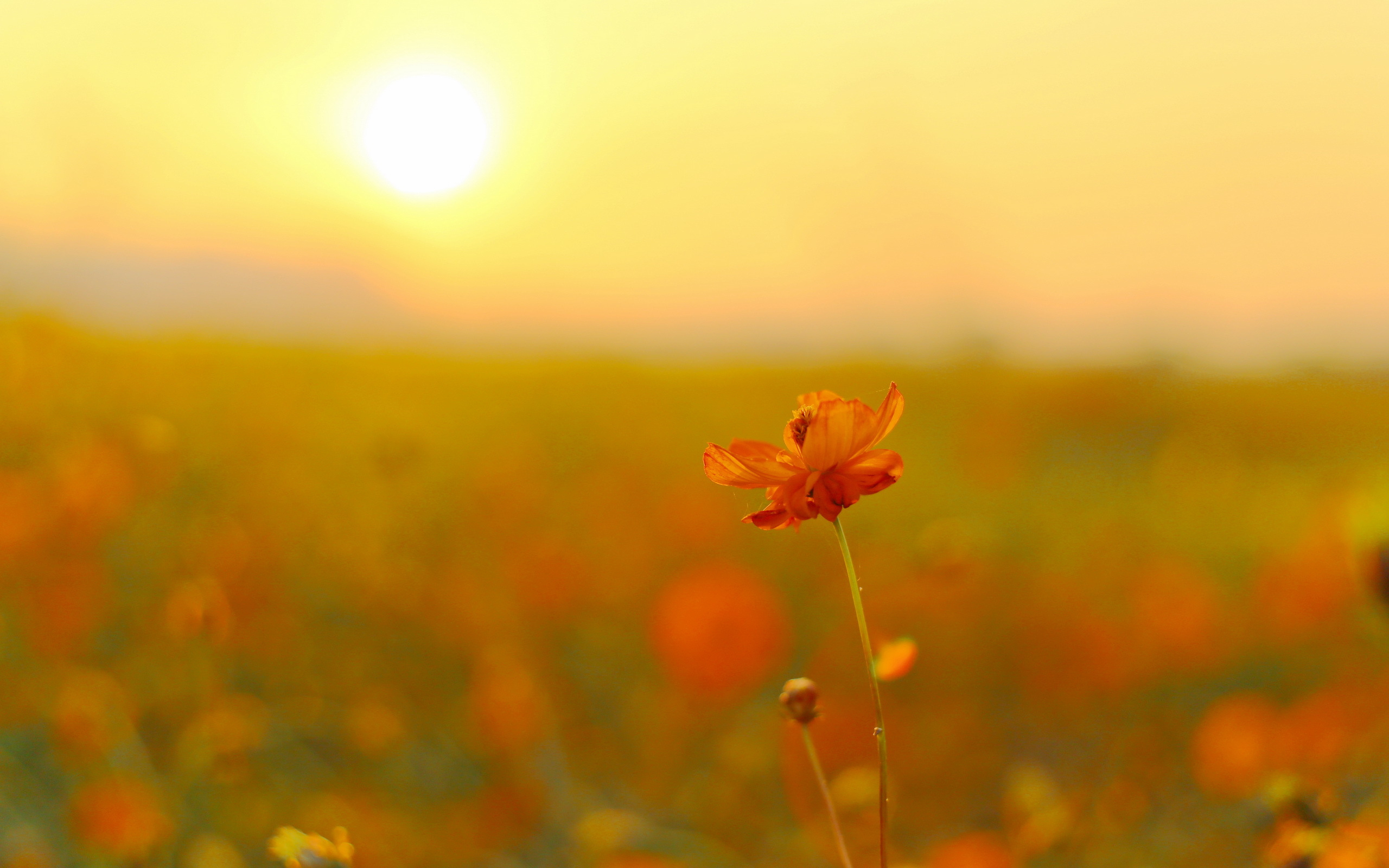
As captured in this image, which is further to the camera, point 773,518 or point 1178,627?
point 1178,627

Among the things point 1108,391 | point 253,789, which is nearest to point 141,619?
point 253,789

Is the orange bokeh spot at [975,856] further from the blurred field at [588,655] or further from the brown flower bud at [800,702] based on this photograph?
the brown flower bud at [800,702]

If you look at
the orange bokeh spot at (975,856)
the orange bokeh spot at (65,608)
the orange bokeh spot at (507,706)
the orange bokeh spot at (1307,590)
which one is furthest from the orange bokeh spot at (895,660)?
the orange bokeh spot at (1307,590)

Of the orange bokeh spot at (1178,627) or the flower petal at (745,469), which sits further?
the orange bokeh spot at (1178,627)

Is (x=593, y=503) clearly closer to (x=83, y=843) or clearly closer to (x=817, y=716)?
(x=83, y=843)

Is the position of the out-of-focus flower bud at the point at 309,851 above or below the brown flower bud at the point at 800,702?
below

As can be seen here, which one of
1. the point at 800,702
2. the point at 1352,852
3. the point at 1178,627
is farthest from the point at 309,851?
the point at 1178,627

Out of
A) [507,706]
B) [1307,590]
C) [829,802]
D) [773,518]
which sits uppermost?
[773,518]

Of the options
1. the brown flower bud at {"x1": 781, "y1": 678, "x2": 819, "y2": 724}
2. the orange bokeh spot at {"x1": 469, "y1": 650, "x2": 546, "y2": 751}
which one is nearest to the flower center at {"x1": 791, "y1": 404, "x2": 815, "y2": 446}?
the brown flower bud at {"x1": 781, "y1": 678, "x2": 819, "y2": 724}

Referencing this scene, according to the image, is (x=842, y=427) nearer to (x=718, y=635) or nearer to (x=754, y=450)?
(x=754, y=450)
